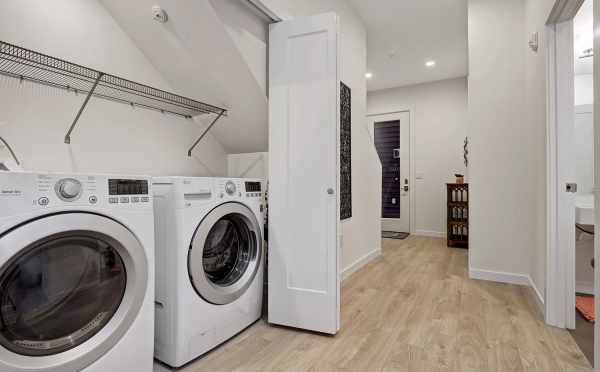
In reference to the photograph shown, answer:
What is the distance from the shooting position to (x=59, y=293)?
1.09m

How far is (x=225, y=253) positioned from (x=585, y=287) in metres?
2.76

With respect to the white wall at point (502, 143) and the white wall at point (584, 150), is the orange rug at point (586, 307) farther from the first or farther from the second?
Answer: the white wall at point (584, 150)

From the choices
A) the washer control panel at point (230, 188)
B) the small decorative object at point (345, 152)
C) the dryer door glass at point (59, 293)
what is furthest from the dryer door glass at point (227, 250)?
the small decorative object at point (345, 152)

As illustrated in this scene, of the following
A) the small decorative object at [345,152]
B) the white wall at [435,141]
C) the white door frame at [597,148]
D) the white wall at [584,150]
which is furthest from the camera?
the white wall at [435,141]

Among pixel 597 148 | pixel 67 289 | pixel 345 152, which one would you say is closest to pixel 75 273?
pixel 67 289

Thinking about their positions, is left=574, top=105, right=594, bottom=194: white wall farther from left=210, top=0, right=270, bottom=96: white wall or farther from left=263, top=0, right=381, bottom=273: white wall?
left=210, top=0, right=270, bottom=96: white wall

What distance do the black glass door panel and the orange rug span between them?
3.11m

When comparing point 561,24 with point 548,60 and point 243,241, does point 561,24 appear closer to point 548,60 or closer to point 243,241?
point 548,60

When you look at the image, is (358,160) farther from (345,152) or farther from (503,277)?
(503,277)

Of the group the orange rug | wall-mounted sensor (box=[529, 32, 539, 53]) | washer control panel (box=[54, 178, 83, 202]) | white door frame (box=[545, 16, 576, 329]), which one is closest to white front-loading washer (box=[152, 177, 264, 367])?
washer control panel (box=[54, 178, 83, 202])

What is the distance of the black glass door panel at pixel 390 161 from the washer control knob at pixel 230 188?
13.3ft

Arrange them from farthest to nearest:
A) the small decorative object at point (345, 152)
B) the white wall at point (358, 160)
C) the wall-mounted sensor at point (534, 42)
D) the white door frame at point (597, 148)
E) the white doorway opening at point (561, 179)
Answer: the white wall at point (358, 160)
the small decorative object at point (345, 152)
the wall-mounted sensor at point (534, 42)
the white doorway opening at point (561, 179)
the white door frame at point (597, 148)

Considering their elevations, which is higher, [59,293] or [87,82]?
[87,82]

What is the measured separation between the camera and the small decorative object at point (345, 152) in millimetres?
2742
